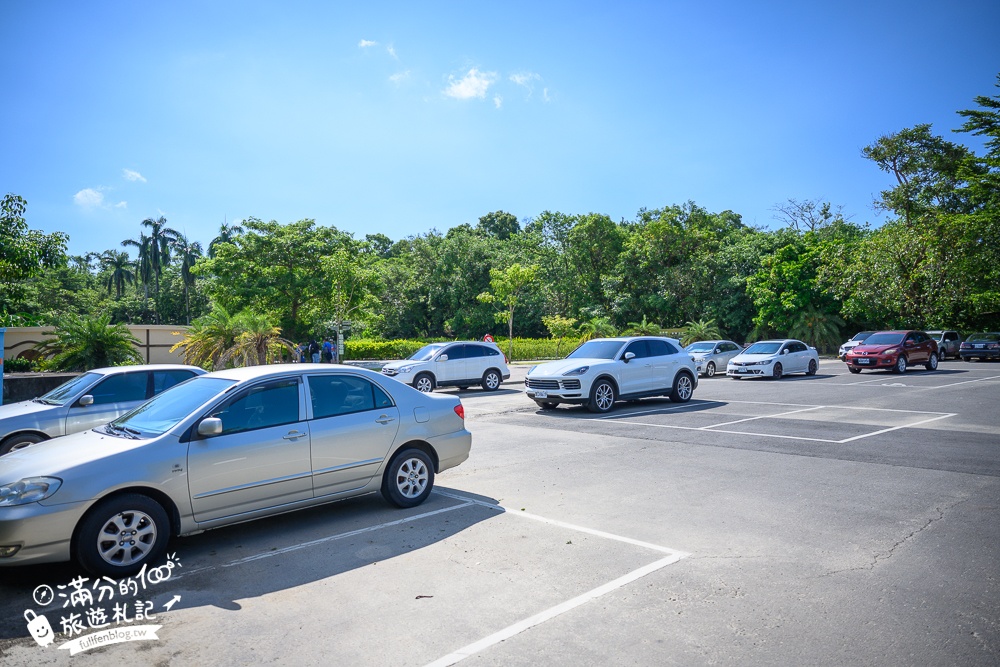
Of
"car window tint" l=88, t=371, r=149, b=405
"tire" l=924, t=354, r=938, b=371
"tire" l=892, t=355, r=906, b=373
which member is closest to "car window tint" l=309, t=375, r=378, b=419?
"car window tint" l=88, t=371, r=149, b=405

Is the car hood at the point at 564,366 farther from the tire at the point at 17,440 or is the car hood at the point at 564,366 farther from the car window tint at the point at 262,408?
the tire at the point at 17,440

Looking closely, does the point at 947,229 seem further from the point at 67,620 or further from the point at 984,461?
the point at 67,620

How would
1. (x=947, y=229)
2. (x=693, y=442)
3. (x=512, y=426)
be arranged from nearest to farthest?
(x=693, y=442)
(x=512, y=426)
(x=947, y=229)

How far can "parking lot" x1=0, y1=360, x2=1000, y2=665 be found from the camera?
3799 millimetres

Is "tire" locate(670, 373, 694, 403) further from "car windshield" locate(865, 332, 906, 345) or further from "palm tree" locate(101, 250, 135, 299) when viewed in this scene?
"palm tree" locate(101, 250, 135, 299)

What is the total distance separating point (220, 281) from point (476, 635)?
3584 cm

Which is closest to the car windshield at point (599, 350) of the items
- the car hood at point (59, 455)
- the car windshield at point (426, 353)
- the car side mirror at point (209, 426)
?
the car windshield at point (426, 353)

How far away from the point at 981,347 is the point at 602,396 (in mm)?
31145

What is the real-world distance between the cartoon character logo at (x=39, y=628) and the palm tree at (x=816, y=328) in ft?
153

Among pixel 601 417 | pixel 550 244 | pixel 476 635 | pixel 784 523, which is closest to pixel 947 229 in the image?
pixel 550 244

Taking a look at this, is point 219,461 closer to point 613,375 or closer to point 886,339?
point 613,375

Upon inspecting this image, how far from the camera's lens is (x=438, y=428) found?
7.11 meters
